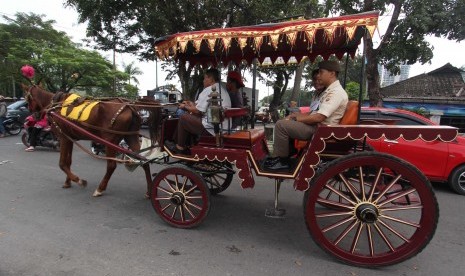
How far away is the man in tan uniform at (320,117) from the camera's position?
344 cm

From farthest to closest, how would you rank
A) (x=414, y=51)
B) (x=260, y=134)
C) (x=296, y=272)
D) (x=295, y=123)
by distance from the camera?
(x=414, y=51) < (x=260, y=134) < (x=295, y=123) < (x=296, y=272)

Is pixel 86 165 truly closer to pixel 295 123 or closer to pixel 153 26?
pixel 295 123

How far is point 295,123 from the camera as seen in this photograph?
358 centimetres

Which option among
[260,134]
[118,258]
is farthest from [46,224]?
[260,134]

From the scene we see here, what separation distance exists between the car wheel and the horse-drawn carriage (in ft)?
5.86

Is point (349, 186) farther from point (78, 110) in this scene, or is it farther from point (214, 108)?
point (78, 110)

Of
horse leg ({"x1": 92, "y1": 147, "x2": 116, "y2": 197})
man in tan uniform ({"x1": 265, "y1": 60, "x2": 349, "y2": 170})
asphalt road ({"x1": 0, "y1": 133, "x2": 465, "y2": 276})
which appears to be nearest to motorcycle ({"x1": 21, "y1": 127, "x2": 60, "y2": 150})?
asphalt road ({"x1": 0, "y1": 133, "x2": 465, "y2": 276})

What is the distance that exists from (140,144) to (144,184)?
113 cm

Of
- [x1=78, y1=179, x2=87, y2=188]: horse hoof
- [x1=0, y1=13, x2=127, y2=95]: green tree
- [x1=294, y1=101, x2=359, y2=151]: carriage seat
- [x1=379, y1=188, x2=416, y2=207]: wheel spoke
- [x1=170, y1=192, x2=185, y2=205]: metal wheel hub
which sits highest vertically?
[x1=0, y1=13, x2=127, y2=95]: green tree

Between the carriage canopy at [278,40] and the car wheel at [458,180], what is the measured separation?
342cm

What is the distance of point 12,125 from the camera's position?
12.8m

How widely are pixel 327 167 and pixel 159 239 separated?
2065 millimetres

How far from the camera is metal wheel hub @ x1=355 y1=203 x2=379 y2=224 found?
10.3 feet

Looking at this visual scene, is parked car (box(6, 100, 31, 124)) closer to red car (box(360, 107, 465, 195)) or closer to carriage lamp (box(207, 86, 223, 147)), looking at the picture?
carriage lamp (box(207, 86, 223, 147))
